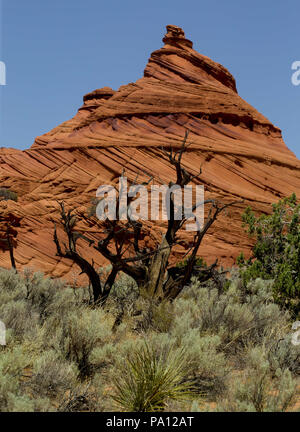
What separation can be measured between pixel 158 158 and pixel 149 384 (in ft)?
68.6

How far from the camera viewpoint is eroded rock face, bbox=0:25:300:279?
20750 mm

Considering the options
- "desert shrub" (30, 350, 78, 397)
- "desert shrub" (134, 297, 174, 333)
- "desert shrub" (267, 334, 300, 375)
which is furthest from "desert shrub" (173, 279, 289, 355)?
"desert shrub" (30, 350, 78, 397)

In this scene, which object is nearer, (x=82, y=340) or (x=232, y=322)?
(x=82, y=340)

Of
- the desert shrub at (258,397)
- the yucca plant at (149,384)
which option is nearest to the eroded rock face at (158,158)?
the yucca plant at (149,384)

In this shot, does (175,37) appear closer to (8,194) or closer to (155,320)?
Answer: (8,194)

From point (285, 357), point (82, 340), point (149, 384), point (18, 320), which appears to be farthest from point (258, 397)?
point (18, 320)

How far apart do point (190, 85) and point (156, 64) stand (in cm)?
431

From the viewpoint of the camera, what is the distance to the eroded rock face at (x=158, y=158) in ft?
68.1

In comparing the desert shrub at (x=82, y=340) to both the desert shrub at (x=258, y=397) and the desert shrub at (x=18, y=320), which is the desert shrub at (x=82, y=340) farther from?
the desert shrub at (x=258, y=397)

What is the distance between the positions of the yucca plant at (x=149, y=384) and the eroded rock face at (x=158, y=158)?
15.6 meters

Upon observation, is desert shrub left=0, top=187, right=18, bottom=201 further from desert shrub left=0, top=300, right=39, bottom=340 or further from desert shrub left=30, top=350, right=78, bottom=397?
desert shrub left=30, top=350, right=78, bottom=397

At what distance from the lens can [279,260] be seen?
407 inches

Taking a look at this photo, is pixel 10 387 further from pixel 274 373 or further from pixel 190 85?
pixel 190 85

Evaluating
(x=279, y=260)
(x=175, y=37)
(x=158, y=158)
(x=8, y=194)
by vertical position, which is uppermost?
(x=175, y=37)
